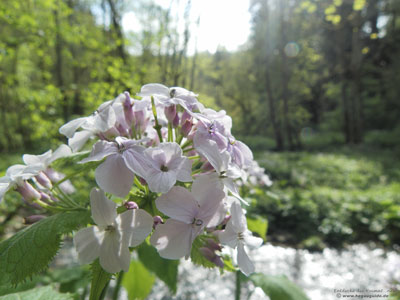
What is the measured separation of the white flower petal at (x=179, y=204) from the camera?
2.44 ft

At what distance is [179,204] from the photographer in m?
0.76

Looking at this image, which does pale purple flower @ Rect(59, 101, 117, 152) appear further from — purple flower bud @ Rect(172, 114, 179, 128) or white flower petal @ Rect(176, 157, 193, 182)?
white flower petal @ Rect(176, 157, 193, 182)

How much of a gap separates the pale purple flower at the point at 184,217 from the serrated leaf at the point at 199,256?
16 cm

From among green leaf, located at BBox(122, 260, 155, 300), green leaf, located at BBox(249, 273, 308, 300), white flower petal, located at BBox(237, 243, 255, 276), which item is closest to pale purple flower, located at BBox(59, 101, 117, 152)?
white flower petal, located at BBox(237, 243, 255, 276)

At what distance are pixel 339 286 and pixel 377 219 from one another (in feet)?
9.07

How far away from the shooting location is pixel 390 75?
26.2m

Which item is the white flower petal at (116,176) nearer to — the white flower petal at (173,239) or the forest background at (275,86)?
the white flower petal at (173,239)

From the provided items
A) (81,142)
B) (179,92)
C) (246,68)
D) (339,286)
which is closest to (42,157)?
(81,142)

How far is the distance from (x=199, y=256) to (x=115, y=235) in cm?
31

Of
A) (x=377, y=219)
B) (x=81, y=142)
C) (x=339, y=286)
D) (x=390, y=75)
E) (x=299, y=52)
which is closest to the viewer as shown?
(x=81, y=142)

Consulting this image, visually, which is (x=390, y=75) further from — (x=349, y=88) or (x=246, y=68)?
(x=246, y=68)

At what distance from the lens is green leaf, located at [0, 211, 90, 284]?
0.76 m

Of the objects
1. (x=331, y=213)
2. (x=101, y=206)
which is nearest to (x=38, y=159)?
(x=101, y=206)

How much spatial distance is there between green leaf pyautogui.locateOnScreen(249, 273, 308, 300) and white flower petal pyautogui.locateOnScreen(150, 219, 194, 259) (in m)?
0.83
